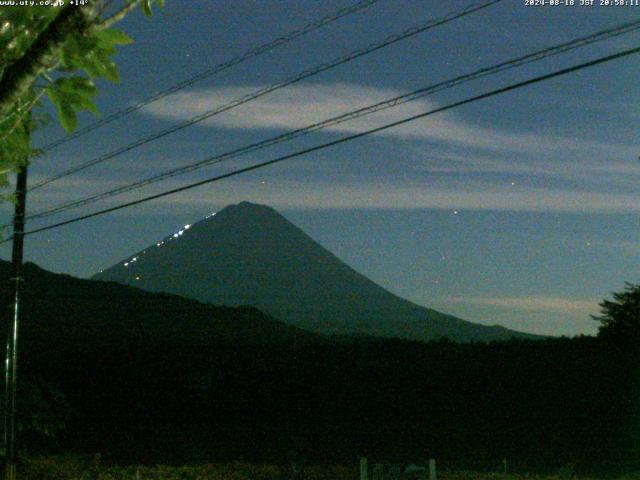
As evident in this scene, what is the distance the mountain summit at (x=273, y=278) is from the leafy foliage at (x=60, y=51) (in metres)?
85.7

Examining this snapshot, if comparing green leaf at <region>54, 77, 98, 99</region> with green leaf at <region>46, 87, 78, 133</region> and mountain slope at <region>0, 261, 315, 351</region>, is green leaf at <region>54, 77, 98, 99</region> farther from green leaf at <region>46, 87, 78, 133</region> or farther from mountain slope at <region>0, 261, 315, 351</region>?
mountain slope at <region>0, 261, 315, 351</region>

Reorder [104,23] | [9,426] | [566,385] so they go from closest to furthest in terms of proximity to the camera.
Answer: [104,23] → [9,426] → [566,385]

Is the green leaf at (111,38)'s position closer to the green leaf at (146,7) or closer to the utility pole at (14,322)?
the green leaf at (146,7)

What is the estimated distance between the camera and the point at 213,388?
24406 mm

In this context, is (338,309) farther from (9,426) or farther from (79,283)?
(9,426)

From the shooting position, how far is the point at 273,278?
140 metres

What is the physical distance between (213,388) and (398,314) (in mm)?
87532

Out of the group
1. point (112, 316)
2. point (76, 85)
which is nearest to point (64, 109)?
point (76, 85)

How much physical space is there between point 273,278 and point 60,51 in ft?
448

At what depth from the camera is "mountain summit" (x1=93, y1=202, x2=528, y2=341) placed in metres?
105

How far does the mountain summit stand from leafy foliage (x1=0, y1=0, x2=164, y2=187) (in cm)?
8572

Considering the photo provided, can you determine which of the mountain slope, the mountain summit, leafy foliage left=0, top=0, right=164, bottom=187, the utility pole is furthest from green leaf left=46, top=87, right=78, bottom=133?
the mountain summit

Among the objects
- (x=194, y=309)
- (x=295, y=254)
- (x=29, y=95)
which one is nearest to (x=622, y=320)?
(x=29, y=95)

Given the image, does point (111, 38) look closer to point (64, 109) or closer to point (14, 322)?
point (64, 109)
